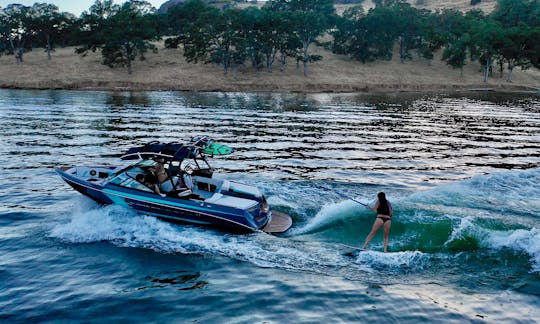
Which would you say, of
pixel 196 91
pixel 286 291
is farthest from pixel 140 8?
pixel 286 291

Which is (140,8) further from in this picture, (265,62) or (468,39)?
(468,39)

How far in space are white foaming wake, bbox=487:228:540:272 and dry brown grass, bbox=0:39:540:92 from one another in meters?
72.3

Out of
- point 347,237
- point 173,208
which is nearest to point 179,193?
point 173,208

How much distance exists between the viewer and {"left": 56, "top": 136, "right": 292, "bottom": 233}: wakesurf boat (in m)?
18.1

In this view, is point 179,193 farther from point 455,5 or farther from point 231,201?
point 455,5

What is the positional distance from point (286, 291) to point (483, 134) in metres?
35.8

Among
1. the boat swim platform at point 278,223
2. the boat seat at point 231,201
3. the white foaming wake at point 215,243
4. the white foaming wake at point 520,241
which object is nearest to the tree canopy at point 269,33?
the boat swim platform at point 278,223

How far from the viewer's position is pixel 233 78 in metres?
94.4

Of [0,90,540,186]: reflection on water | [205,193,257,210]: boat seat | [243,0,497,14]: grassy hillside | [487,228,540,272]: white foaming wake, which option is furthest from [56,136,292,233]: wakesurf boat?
[243,0,497,14]: grassy hillside

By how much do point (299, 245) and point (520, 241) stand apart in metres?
7.74

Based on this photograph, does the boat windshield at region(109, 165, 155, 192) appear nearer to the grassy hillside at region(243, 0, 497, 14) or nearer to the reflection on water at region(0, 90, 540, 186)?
the reflection on water at region(0, 90, 540, 186)

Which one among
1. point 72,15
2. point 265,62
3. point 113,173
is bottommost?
point 113,173

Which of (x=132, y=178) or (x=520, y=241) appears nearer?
(x=520, y=241)

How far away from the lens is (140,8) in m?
122
